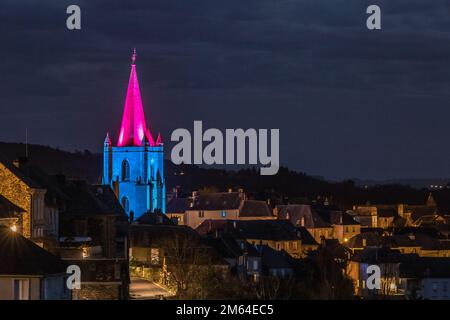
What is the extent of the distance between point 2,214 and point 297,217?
97.1m

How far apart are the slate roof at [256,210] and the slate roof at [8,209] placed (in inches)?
3697

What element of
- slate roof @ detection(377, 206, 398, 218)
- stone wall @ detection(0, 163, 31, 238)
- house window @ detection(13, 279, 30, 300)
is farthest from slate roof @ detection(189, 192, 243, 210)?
house window @ detection(13, 279, 30, 300)

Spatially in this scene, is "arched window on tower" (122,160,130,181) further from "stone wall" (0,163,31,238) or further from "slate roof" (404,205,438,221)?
"stone wall" (0,163,31,238)

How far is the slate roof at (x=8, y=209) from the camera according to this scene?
5308 centimetres

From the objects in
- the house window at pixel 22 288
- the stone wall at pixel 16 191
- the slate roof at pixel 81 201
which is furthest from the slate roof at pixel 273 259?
the house window at pixel 22 288

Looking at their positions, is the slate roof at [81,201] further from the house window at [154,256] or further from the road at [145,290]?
the house window at [154,256]

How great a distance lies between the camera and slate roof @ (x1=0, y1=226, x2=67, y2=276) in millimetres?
40812

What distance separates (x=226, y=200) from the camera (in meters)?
154

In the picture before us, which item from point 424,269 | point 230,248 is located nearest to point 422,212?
point 424,269

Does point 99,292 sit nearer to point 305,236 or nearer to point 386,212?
point 305,236

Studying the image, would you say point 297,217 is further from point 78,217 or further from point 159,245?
point 78,217

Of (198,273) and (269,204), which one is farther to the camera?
(269,204)

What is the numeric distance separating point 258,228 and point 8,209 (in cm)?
7271
